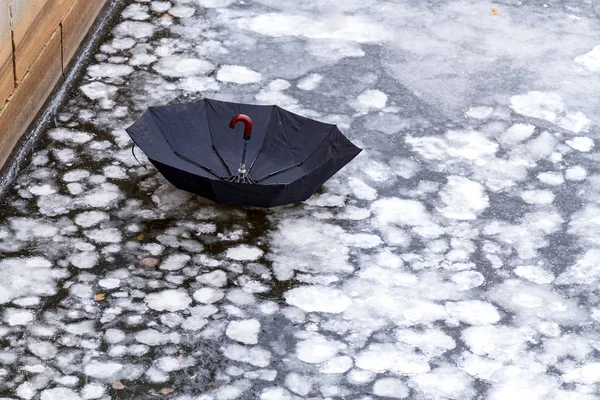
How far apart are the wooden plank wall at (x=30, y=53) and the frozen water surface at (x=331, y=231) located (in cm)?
19

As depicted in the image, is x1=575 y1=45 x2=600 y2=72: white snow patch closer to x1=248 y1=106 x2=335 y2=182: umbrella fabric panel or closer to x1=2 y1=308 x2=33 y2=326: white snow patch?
x1=248 y1=106 x2=335 y2=182: umbrella fabric panel

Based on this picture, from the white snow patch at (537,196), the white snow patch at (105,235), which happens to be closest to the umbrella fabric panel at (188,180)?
the white snow patch at (105,235)

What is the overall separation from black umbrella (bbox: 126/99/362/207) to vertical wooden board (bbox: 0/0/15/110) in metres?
0.84

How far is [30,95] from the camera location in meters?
6.81

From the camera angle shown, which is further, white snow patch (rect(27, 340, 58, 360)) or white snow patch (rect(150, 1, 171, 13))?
white snow patch (rect(150, 1, 171, 13))

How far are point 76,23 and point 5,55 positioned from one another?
1.31 m

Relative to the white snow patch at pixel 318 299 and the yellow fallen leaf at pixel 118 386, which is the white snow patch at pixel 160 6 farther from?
the yellow fallen leaf at pixel 118 386

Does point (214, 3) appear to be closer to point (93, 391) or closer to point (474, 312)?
point (474, 312)

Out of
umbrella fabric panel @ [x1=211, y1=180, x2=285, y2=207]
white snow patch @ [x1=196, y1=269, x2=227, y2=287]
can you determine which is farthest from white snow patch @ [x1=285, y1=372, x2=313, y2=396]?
umbrella fabric panel @ [x1=211, y1=180, x2=285, y2=207]

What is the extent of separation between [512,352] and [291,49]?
3164mm

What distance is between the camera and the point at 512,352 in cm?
549

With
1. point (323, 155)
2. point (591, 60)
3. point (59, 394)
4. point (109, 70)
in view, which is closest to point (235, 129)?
point (323, 155)

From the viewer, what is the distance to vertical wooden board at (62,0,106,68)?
24.3 ft

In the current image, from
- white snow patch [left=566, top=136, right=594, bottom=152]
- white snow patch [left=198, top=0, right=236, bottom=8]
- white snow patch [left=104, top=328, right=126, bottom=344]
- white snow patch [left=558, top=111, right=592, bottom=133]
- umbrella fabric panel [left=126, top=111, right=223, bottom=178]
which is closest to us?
white snow patch [left=104, top=328, right=126, bottom=344]
